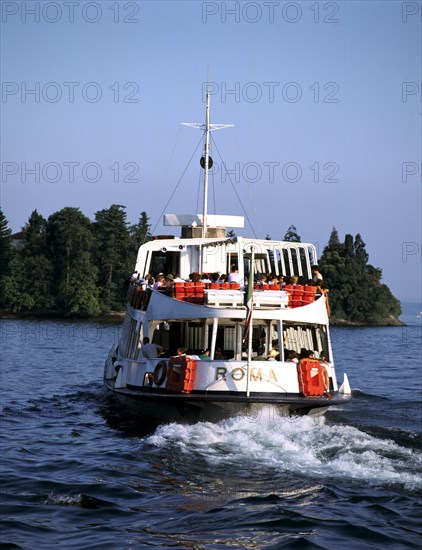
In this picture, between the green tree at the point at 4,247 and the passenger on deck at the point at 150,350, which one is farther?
the green tree at the point at 4,247

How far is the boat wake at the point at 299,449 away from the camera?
66.4ft

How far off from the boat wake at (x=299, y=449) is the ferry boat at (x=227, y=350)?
471 millimetres

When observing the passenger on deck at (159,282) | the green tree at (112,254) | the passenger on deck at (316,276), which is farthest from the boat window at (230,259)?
the green tree at (112,254)

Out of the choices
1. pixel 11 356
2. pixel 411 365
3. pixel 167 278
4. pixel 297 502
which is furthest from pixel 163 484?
pixel 411 365

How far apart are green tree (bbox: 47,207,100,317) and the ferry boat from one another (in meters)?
103

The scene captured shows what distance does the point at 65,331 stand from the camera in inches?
3856

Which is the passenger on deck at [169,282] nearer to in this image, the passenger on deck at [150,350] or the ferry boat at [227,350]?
the ferry boat at [227,350]

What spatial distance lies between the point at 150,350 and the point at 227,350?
6.97 feet

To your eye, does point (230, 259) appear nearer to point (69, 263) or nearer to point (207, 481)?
point (207, 481)

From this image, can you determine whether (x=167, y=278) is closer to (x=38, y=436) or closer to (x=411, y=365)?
Answer: (x=38, y=436)

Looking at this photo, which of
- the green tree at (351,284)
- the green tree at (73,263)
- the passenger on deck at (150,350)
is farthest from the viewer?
the green tree at (351,284)

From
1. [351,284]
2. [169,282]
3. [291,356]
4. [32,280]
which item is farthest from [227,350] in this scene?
[351,284]
